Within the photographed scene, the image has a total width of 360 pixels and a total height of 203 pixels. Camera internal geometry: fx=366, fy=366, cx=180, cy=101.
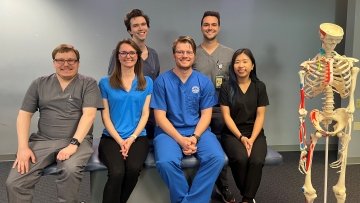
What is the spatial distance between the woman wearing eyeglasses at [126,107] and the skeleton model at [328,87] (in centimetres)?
111

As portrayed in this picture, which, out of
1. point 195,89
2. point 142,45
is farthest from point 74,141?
point 142,45

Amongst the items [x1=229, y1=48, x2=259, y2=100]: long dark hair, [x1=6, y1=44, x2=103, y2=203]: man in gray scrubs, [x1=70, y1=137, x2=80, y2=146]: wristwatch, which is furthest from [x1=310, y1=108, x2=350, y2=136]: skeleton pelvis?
[x1=70, y1=137, x2=80, y2=146]: wristwatch

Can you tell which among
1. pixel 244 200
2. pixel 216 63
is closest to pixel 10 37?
pixel 216 63

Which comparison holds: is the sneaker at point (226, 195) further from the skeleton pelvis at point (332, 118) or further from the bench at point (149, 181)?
the skeleton pelvis at point (332, 118)

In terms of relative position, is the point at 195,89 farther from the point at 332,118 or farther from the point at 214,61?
the point at 332,118

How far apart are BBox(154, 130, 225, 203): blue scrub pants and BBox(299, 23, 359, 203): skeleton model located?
23.3 inches

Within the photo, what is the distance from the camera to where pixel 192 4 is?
410cm

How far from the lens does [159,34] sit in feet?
13.4

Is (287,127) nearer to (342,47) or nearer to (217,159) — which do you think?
(342,47)

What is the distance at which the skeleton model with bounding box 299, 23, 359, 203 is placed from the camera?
2.30m

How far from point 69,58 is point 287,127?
2.90 meters

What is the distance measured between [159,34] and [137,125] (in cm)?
164

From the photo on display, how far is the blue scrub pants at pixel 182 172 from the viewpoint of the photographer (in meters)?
2.48

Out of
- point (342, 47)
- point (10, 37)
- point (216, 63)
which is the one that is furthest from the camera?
point (342, 47)
